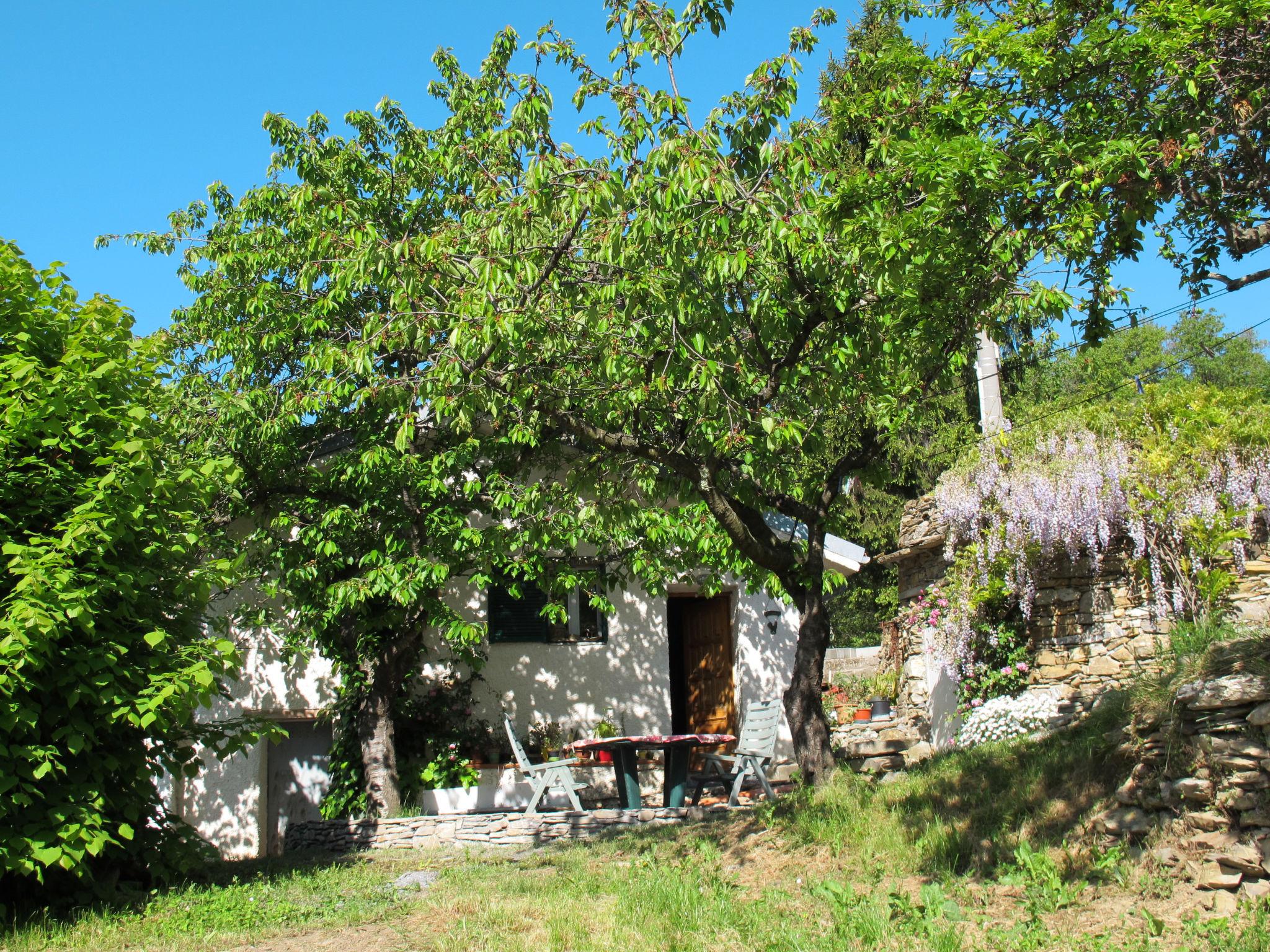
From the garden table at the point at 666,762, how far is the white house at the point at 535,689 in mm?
1558

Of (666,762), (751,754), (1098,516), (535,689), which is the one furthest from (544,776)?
(1098,516)

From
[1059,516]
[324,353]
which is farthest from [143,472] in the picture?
[1059,516]

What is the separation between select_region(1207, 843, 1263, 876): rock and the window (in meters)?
8.50

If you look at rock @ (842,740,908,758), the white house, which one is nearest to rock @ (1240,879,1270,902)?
rock @ (842,740,908,758)

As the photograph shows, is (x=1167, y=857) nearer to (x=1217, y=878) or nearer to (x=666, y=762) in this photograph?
(x=1217, y=878)

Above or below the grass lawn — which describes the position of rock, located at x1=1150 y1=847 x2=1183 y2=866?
above

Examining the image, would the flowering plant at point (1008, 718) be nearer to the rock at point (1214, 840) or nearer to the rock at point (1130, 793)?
the rock at point (1130, 793)

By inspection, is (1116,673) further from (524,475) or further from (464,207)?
(464,207)

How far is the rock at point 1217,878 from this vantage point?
4.69 m

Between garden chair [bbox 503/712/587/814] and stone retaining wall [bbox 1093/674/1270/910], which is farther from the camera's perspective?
garden chair [bbox 503/712/587/814]

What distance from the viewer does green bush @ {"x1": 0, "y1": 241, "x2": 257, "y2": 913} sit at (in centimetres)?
577

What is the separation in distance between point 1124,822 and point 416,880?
4650mm

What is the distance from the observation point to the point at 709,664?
1409cm

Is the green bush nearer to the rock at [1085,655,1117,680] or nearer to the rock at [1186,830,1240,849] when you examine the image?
the rock at [1186,830,1240,849]
